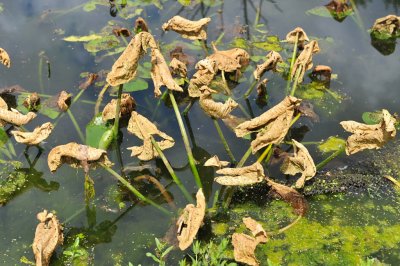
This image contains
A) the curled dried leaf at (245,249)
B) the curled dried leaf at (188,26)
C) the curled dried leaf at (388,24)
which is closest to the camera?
the curled dried leaf at (245,249)

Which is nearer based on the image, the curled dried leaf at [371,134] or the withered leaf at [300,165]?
the curled dried leaf at [371,134]

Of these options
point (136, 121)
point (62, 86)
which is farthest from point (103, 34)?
point (136, 121)

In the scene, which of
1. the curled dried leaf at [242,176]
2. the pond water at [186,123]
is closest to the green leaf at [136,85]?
the pond water at [186,123]

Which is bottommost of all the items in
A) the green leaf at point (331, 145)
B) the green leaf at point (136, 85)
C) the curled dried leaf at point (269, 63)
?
the green leaf at point (331, 145)

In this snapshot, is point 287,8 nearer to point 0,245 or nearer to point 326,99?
point 326,99

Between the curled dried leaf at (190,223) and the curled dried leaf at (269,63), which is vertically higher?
the curled dried leaf at (269,63)

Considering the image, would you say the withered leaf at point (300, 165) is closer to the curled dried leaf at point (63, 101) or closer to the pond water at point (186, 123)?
the pond water at point (186, 123)


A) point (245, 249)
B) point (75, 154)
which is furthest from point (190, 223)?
point (75, 154)
